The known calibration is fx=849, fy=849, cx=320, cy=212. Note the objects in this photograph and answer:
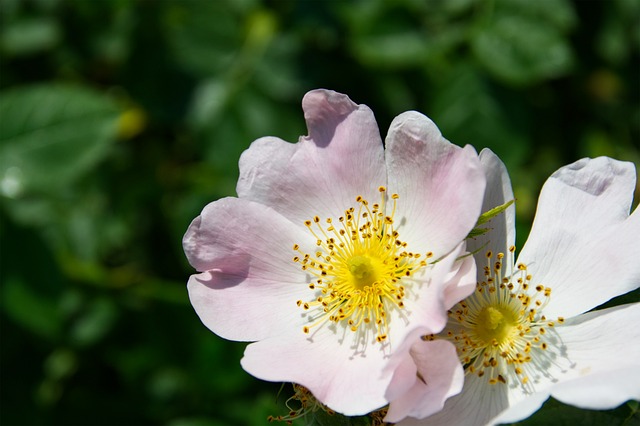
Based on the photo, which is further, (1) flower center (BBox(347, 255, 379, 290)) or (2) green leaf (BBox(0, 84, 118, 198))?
(2) green leaf (BBox(0, 84, 118, 198))

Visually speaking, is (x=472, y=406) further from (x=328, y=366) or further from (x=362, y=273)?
(x=362, y=273)

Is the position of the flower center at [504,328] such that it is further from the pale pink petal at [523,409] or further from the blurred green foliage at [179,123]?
the blurred green foliage at [179,123]

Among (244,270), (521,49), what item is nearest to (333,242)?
(244,270)

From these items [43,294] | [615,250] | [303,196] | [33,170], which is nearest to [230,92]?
[33,170]

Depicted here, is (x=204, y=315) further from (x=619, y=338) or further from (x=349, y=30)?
(x=349, y=30)

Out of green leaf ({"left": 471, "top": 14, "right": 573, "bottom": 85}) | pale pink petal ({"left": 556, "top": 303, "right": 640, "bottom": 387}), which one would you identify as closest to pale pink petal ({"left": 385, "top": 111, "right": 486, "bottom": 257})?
pale pink petal ({"left": 556, "top": 303, "right": 640, "bottom": 387})

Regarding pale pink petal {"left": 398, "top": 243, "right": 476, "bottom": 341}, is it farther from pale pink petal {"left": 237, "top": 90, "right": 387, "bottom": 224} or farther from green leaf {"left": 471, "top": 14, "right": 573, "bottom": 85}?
green leaf {"left": 471, "top": 14, "right": 573, "bottom": 85}
